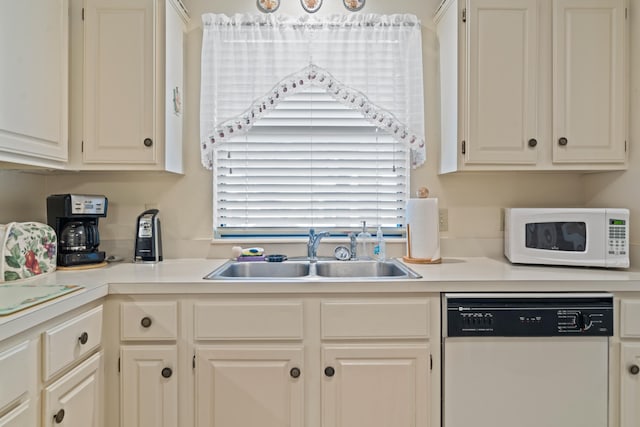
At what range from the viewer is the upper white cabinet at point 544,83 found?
6.18 ft

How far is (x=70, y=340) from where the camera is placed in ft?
4.41

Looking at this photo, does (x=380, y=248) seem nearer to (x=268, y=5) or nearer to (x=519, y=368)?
(x=519, y=368)

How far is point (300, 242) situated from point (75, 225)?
1137 millimetres

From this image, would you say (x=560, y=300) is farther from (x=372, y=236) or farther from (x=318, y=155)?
(x=318, y=155)

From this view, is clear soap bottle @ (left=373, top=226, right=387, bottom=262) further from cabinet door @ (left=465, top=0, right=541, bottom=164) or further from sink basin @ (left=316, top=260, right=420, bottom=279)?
cabinet door @ (left=465, top=0, right=541, bottom=164)

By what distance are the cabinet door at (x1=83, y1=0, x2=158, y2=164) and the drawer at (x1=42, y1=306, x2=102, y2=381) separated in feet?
2.59

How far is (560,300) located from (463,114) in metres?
0.94

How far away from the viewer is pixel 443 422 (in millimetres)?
1613

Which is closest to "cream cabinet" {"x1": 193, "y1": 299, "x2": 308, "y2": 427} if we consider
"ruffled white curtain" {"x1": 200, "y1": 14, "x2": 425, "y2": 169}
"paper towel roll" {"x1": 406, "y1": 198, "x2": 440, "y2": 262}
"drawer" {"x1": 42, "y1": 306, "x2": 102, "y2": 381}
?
"drawer" {"x1": 42, "y1": 306, "x2": 102, "y2": 381}

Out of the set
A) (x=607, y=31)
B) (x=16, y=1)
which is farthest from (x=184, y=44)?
(x=607, y=31)

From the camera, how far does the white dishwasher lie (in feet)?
5.22

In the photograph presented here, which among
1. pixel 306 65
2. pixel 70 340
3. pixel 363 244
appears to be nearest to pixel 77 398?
pixel 70 340

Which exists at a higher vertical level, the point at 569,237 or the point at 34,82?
the point at 34,82

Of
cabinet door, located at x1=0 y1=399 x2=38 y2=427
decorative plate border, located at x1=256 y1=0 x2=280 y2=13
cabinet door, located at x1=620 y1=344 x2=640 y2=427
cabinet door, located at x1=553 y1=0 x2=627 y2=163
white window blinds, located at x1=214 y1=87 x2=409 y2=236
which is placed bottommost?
cabinet door, located at x1=620 y1=344 x2=640 y2=427
